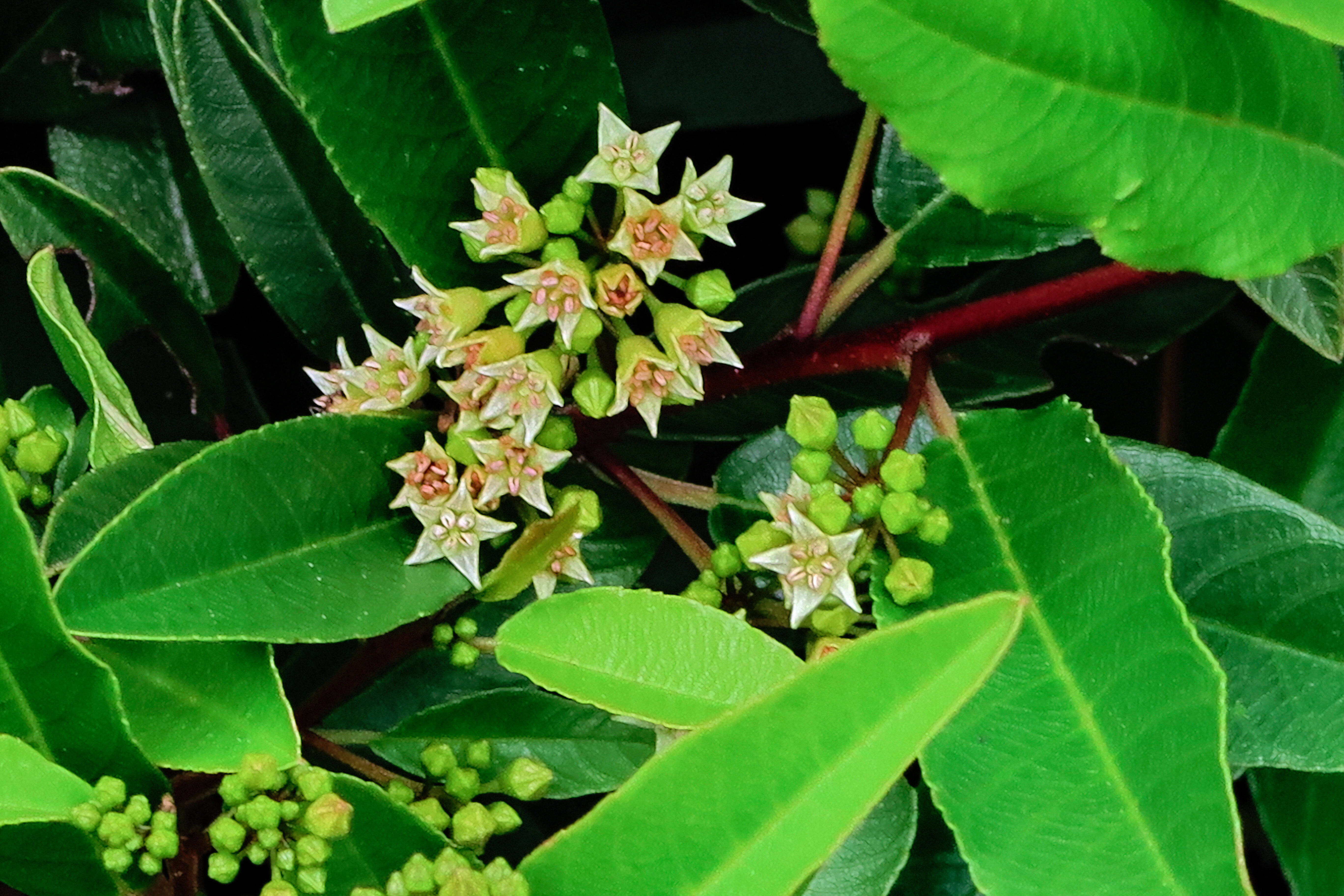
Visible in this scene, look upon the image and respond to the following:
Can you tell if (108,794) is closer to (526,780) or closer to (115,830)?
(115,830)

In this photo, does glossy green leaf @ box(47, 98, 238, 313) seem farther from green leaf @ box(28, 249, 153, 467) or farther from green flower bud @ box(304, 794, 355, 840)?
green flower bud @ box(304, 794, 355, 840)

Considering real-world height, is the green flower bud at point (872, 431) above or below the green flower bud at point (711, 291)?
below

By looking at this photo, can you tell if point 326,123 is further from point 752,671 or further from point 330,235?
point 752,671

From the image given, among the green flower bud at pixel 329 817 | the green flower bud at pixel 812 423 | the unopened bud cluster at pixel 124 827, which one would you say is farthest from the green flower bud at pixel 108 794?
the green flower bud at pixel 812 423

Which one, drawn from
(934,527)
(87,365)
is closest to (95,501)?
(87,365)

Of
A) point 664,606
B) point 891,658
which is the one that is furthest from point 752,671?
point 891,658

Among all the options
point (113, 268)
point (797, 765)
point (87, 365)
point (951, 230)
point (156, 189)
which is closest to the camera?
point (797, 765)

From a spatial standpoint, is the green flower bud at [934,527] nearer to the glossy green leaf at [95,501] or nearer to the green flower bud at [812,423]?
the green flower bud at [812,423]
